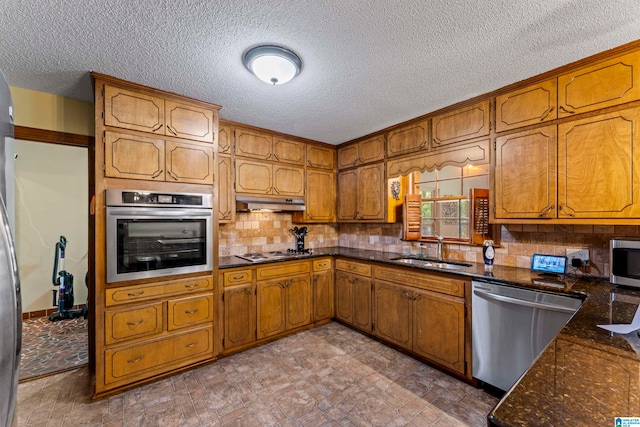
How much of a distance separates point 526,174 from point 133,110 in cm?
330

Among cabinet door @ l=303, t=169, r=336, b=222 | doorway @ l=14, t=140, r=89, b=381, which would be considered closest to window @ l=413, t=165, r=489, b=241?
cabinet door @ l=303, t=169, r=336, b=222

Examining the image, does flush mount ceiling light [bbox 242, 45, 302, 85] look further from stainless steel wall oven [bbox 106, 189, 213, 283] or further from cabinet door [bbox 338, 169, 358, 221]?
cabinet door [bbox 338, 169, 358, 221]

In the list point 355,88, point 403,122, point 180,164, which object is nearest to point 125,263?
point 180,164

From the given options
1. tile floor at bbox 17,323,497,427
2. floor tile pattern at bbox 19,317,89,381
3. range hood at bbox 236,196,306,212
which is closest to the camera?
tile floor at bbox 17,323,497,427

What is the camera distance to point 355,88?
241 cm

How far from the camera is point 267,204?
340 centimetres

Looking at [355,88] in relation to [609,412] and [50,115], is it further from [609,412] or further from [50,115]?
[50,115]

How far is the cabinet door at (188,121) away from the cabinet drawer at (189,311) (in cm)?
151

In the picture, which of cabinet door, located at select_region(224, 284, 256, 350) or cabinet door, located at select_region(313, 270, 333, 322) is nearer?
cabinet door, located at select_region(224, 284, 256, 350)

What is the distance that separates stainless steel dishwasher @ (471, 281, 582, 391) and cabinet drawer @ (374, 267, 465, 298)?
15cm

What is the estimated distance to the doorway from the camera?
3939mm

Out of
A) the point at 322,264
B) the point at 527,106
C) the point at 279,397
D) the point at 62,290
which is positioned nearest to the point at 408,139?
the point at 527,106

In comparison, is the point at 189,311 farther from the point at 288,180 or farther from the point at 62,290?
the point at 62,290

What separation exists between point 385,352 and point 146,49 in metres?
3.31
